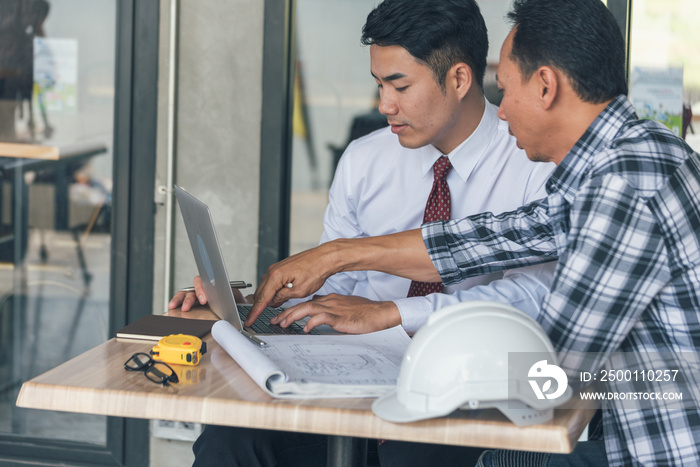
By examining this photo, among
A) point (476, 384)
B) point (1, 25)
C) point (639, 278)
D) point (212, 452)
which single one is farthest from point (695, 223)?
point (1, 25)

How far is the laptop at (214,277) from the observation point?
1461 millimetres

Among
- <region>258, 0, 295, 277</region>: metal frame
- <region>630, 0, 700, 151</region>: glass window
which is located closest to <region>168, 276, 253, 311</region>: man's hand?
<region>258, 0, 295, 277</region>: metal frame

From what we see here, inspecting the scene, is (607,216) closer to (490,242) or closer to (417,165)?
(490,242)

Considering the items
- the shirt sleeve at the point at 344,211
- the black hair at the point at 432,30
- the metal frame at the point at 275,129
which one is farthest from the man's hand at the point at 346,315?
the metal frame at the point at 275,129

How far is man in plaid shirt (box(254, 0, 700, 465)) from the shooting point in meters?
1.21

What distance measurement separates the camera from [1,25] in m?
2.96

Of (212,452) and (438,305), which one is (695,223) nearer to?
(438,305)

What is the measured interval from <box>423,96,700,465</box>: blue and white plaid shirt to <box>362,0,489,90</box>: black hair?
789 mm

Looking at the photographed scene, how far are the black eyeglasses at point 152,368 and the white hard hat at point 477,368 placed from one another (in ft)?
1.16

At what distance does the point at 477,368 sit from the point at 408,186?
1.26 m

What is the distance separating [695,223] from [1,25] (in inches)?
106

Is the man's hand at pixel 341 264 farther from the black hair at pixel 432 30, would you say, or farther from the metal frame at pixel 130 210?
Answer: the metal frame at pixel 130 210

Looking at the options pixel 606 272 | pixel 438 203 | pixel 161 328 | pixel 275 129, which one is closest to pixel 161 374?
pixel 161 328

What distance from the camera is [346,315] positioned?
5.31 feet
